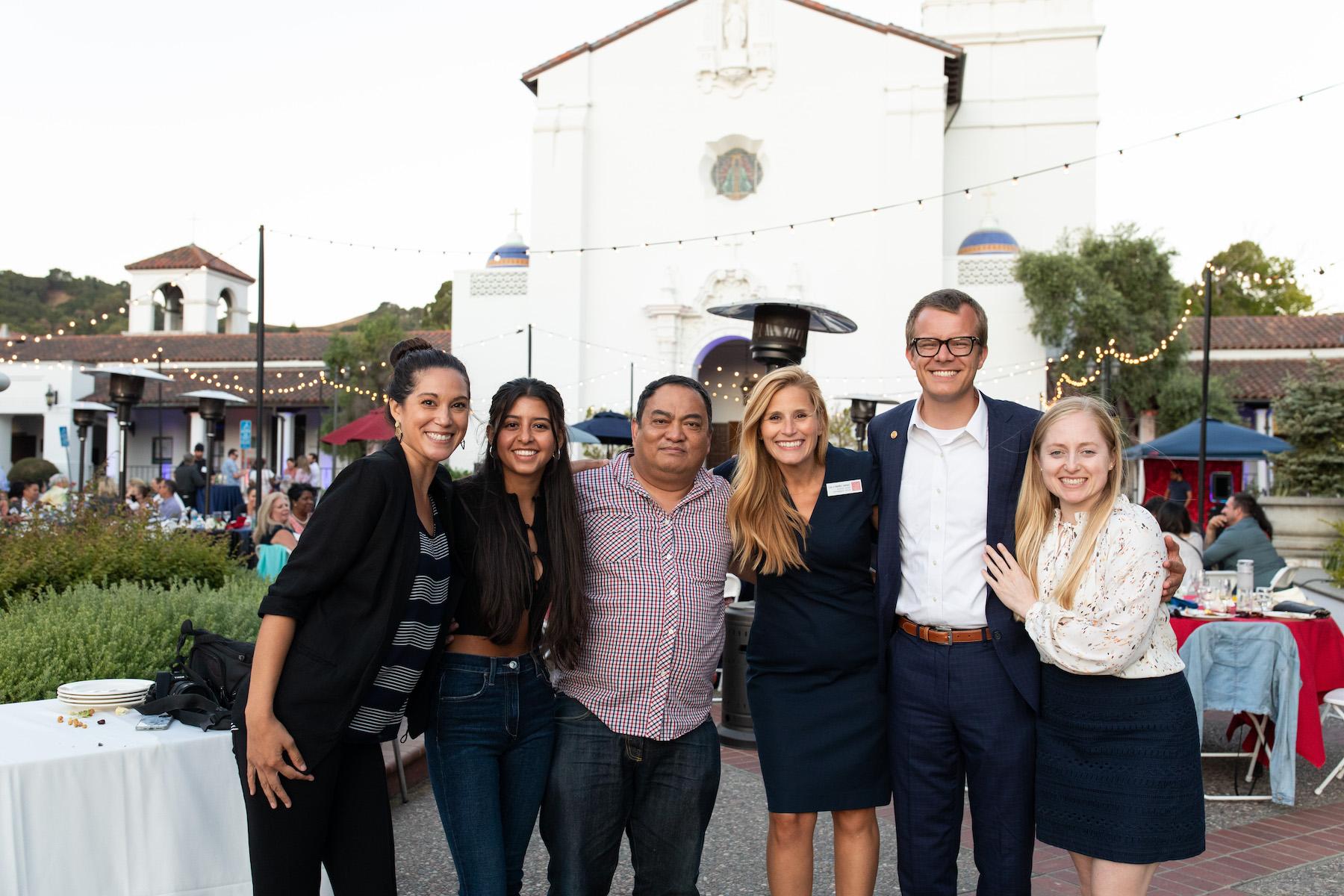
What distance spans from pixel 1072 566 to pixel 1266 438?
1545 centimetres

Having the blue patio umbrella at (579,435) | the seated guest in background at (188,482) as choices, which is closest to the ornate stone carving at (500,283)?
the blue patio umbrella at (579,435)

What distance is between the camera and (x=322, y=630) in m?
2.56

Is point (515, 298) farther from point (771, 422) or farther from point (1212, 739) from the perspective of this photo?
point (771, 422)

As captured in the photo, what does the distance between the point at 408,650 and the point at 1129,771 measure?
1.97 meters

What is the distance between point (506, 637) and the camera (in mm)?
2846

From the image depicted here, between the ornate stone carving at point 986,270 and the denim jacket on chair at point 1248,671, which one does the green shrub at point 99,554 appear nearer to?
the denim jacket on chair at point 1248,671

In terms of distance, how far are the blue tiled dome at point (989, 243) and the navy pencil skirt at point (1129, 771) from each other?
71.8 ft

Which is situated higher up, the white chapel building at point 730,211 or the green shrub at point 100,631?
the white chapel building at point 730,211

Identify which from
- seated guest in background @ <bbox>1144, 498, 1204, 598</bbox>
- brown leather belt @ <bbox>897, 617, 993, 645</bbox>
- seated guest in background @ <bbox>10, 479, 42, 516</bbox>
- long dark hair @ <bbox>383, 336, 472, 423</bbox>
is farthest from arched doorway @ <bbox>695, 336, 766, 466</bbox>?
long dark hair @ <bbox>383, 336, 472, 423</bbox>

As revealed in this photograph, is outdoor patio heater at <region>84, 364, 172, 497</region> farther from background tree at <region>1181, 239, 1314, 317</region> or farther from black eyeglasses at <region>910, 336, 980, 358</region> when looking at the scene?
background tree at <region>1181, 239, 1314, 317</region>

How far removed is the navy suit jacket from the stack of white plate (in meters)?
2.55

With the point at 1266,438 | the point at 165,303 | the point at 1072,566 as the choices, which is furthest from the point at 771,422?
the point at 165,303

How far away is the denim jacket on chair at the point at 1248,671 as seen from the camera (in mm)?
5434

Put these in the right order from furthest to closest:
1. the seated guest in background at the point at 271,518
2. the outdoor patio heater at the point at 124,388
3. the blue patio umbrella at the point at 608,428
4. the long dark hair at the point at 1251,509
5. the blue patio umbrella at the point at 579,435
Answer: the blue patio umbrella at the point at 579,435 < the blue patio umbrella at the point at 608,428 < the outdoor patio heater at the point at 124,388 < the long dark hair at the point at 1251,509 < the seated guest in background at the point at 271,518
